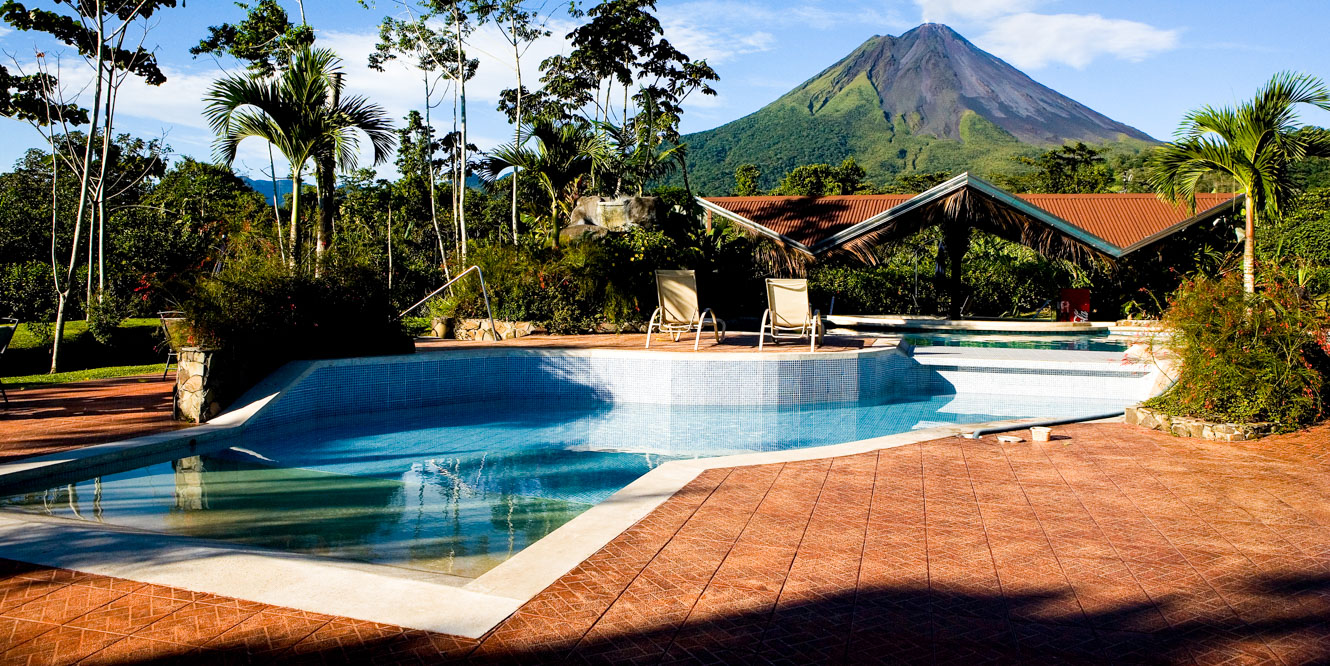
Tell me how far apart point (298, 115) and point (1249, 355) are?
11596mm

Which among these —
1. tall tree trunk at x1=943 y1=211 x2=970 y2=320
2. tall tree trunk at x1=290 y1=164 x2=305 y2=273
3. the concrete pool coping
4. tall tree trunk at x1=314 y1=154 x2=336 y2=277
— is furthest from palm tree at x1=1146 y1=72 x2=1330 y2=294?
tall tree trunk at x1=314 y1=154 x2=336 y2=277

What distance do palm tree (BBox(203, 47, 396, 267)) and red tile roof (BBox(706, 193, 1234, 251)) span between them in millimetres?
10537

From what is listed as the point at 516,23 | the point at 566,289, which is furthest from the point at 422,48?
the point at 566,289

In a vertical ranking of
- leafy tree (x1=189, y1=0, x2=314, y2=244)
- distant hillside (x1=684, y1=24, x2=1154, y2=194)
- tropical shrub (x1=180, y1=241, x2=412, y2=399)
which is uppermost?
distant hillside (x1=684, y1=24, x2=1154, y2=194)

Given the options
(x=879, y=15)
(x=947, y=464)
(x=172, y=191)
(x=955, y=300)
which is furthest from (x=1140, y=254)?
(x=172, y=191)

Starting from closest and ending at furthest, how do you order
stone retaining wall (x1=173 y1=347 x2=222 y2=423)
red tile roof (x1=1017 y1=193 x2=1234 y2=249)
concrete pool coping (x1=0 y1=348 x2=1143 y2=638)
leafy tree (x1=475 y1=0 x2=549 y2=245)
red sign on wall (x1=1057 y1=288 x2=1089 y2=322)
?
1. concrete pool coping (x1=0 y1=348 x2=1143 y2=638)
2. stone retaining wall (x1=173 y1=347 x2=222 y2=423)
3. red sign on wall (x1=1057 y1=288 x2=1089 y2=322)
4. red tile roof (x1=1017 y1=193 x2=1234 y2=249)
5. leafy tree (x1=475 y1=0 x2=549 y2=245)

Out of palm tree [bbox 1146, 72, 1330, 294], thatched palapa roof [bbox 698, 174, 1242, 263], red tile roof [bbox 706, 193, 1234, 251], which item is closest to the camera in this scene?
palm tree [bbox 1146, 72, 1330, 294]

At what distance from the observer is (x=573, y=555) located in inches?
145

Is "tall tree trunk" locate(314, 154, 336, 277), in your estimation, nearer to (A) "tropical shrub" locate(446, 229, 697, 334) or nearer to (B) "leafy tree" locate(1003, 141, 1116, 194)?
(A) "tropical shrub" locate(446, 229, 697, 334)

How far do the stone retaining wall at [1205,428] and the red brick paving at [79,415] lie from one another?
7.96m

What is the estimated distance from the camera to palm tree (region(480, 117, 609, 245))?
57.7ft

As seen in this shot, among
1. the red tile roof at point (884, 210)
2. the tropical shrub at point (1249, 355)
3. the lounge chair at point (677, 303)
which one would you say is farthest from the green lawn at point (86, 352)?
the red tile roof at point (884, 210)

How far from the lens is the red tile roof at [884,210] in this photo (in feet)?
67.7

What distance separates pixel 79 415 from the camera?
7.41m
